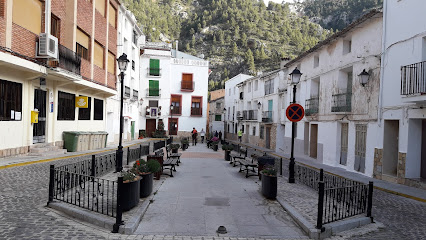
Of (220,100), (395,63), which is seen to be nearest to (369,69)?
(395,63)

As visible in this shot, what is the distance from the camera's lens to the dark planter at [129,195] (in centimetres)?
604

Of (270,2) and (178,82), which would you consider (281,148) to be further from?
(270,2)

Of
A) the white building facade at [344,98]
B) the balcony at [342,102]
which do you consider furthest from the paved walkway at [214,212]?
the balcony at [342,102]

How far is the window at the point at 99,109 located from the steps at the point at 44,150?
628 centimetres

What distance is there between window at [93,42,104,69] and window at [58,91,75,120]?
325 cm

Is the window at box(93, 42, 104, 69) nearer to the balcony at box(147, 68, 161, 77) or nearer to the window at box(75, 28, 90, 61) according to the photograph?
the window at box(75, 28, 90, 61)

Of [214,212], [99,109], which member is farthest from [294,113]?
[99,109]

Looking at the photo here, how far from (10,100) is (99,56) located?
A: 354 inches

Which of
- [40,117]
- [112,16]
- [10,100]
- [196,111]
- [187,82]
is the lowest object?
[40,117]

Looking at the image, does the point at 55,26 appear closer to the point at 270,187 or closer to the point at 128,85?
the point at 270,187

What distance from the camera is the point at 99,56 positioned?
21109 mm

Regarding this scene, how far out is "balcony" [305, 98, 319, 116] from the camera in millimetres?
19659

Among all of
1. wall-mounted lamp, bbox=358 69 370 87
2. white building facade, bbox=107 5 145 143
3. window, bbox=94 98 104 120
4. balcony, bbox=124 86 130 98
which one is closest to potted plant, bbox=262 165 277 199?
wall-mounted lamp, bbox=358 69 370 87

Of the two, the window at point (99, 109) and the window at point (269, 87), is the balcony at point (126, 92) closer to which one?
the window at point (99, 109)
